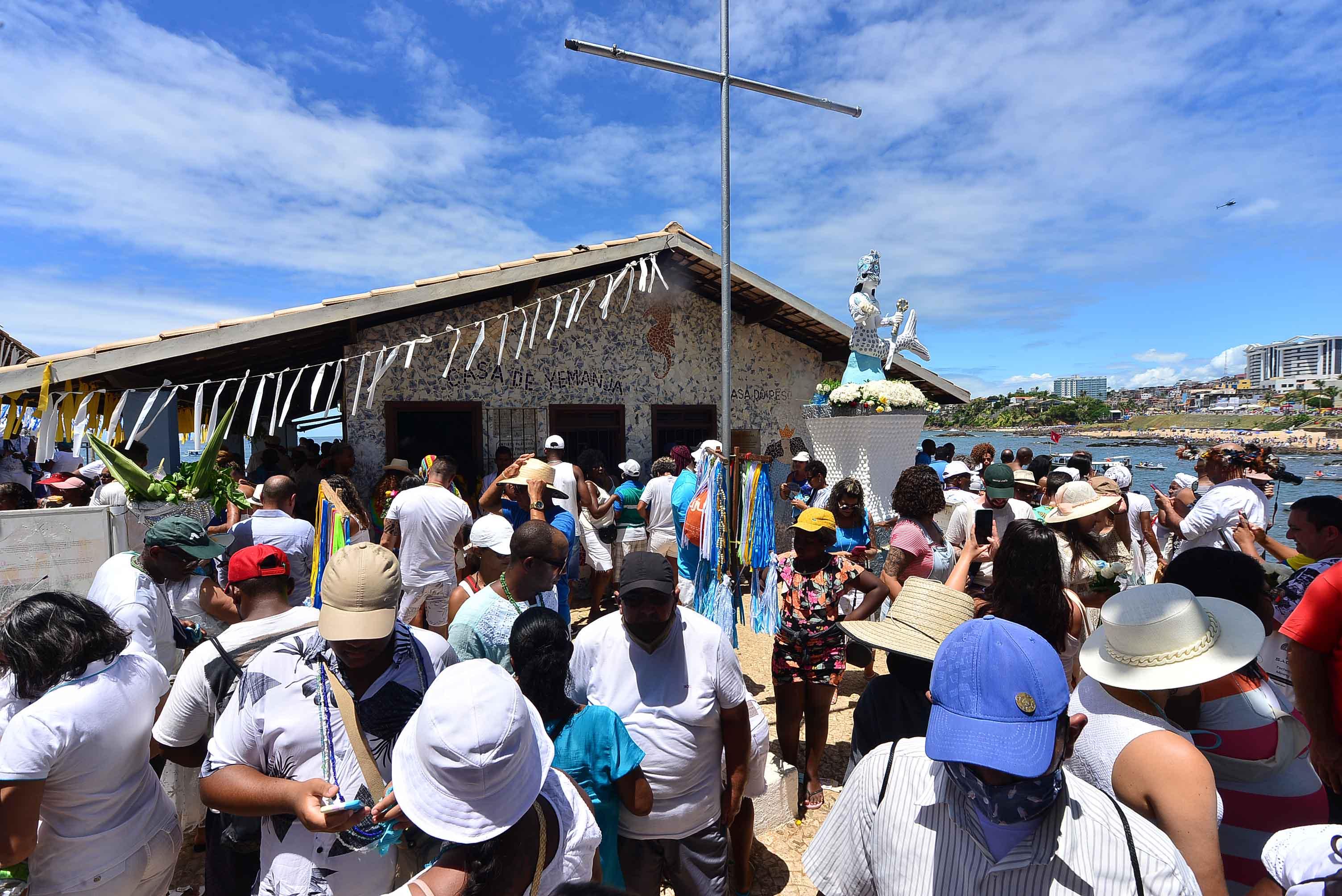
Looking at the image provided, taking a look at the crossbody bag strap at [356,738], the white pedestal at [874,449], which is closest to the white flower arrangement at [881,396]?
the white pedestal at [874,449]

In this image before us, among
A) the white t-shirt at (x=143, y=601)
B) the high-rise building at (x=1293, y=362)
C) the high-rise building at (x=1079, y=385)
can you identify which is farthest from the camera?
the high-rise building at (x=1079, y=385)

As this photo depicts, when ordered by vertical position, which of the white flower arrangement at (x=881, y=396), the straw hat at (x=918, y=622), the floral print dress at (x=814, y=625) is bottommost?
the floral print dress at (x=814, y=625)

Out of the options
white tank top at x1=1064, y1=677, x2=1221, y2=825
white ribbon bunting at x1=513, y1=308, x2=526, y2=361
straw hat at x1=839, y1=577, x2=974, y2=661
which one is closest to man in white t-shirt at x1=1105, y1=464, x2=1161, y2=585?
straw hat at x1=839, y1=577, x2=974, y2=661

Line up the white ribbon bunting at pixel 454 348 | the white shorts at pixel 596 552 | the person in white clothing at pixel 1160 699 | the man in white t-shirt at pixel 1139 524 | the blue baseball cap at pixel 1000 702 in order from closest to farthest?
the blue baseball cap at pixel 1000 702 < the person in white clothing at pixel 1160 699 < the man in white t-shirt at pixel 1139 524 < the white shorts at pixel 596 552 < the white ribbon bunting at pixel 454 348

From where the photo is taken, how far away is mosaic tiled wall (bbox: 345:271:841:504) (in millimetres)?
7129

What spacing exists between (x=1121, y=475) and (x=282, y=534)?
20.5 ft

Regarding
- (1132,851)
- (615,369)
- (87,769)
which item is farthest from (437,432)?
(1132,851)

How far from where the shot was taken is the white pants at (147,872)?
6.01 ft

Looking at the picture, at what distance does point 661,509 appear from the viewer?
21.1ft

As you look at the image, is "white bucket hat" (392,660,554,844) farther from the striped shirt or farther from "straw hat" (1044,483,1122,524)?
"straw hat" (1044,483,1122,524)

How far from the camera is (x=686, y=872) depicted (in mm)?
2227

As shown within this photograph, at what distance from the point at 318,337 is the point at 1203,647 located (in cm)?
743

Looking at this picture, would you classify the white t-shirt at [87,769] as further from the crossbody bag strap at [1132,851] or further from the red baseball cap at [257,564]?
the crossbody bag strap at [1132,851]

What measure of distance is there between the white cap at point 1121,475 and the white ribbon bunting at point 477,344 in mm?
5729
